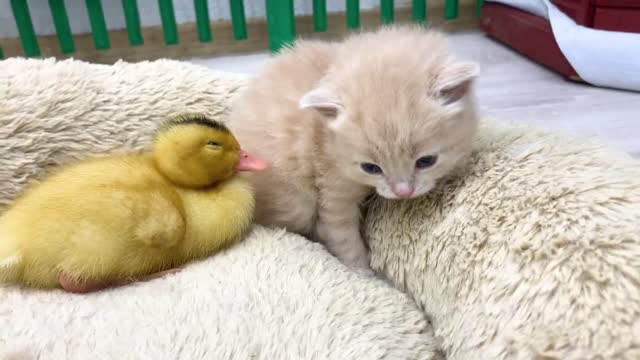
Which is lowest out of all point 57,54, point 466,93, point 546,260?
point 57,54

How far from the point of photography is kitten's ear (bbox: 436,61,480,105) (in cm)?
86

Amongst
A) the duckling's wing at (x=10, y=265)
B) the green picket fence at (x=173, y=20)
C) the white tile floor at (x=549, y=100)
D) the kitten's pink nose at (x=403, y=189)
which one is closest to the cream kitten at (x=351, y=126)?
the kitten's pink nose at (x=403, y=189)

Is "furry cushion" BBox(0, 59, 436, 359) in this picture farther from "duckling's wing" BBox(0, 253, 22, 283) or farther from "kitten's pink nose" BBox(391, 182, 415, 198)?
"kitten's pink nose" BBox(391, 182, 415, 198)

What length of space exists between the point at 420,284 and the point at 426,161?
193 millimetres

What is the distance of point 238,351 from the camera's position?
0.79m

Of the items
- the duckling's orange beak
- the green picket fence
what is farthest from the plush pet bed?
the green picket fence

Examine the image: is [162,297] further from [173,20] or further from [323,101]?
[173,20]

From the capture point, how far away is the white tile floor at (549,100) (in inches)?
67.9

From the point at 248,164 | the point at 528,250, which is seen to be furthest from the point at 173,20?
the point at 528,250

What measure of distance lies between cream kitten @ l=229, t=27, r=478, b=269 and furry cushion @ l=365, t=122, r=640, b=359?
71mm

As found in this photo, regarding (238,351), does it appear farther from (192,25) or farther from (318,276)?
→ (192,25)

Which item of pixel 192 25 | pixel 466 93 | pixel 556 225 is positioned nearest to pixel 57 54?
pixel 192 25

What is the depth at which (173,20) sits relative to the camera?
99.0 inches

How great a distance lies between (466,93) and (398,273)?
0.31 meters
